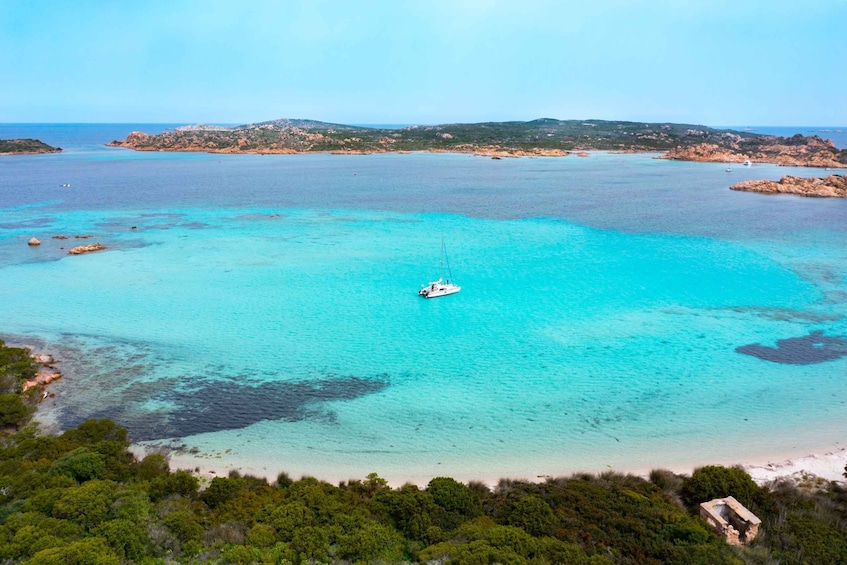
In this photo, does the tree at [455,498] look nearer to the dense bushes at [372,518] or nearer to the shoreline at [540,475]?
the dense bushes at [372,518]

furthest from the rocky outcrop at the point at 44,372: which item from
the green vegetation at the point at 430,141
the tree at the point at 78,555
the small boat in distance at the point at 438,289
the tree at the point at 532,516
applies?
the green vegetation at the point at 430,141

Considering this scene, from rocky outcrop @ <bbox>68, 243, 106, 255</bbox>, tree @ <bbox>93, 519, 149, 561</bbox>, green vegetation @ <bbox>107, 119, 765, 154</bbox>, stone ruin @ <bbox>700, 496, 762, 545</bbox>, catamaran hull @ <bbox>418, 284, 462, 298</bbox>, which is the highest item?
green vegetation @ <bbox>107, 119, 765, 154</bbox>

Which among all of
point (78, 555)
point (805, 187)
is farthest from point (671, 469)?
point (805, 187)

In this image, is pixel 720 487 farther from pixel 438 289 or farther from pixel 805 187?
pixel 805 187

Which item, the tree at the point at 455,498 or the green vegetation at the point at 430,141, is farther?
the green vegetation at the point at 430,141

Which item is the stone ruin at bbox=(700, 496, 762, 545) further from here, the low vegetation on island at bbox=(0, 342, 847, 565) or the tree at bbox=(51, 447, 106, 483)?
the tree at bbox=(51, 447, 106, 483)

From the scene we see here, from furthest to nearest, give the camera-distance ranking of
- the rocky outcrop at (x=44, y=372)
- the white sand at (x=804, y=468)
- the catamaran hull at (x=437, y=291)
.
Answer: the catamaran hull at (x=437, y=291) → the rocky outcrop at (x=44, y=372) → the white sand at (x=804, y=468)

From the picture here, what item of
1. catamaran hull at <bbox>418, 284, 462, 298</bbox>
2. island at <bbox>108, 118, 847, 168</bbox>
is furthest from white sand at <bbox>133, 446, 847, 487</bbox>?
island at <bbox>108, 118, 847, 168</bbox>
